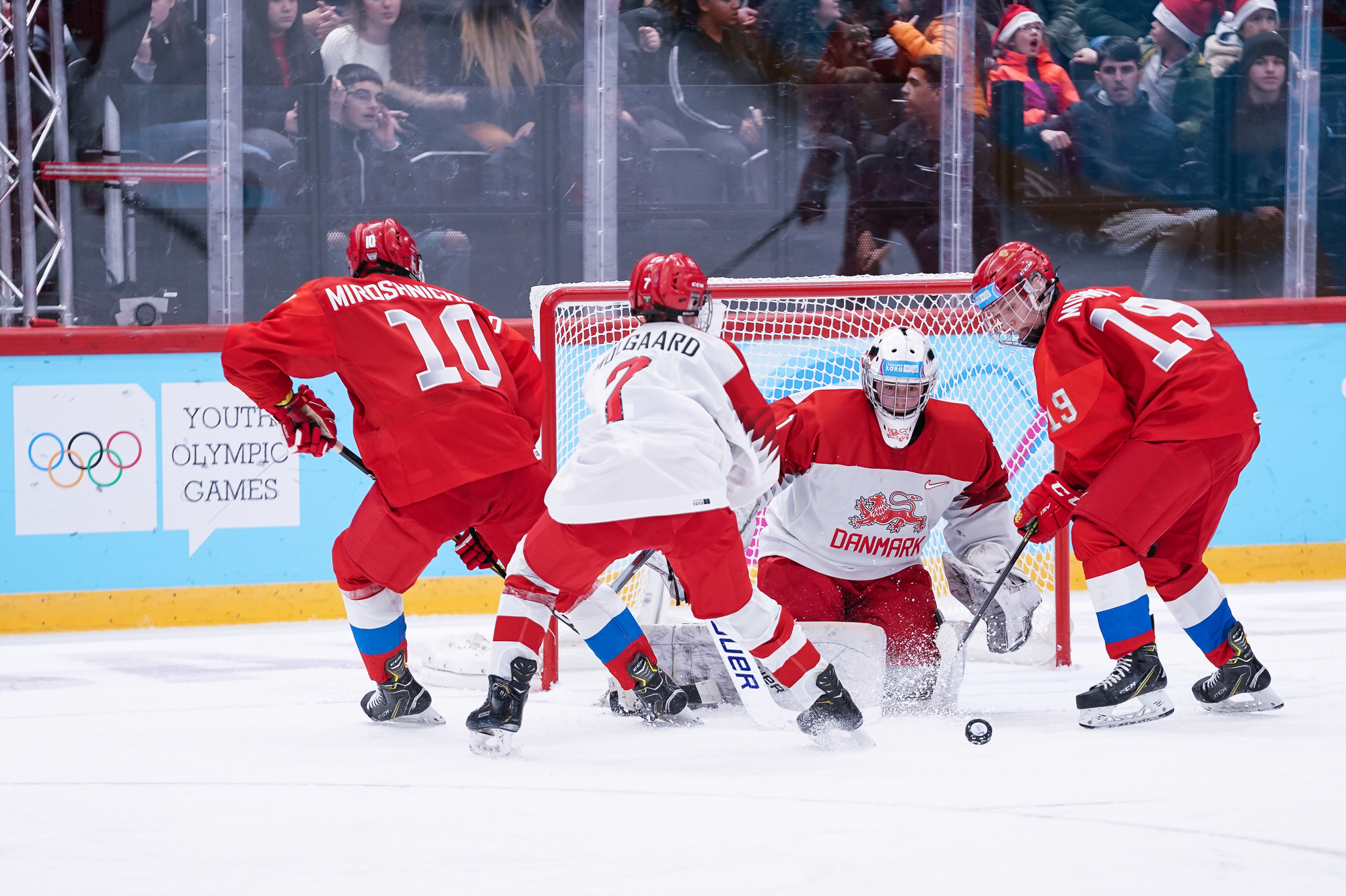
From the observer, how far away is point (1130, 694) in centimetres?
300

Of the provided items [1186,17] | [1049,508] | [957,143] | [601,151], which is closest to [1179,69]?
[1186,17]

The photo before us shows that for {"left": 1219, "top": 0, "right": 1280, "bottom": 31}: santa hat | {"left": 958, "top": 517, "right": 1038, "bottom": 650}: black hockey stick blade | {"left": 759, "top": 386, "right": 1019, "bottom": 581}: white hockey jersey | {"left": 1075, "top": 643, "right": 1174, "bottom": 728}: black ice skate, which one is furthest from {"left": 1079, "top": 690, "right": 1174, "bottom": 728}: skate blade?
{"left": 1219, "top": 0, "right": 1280, "bottom": 31}: santa hat

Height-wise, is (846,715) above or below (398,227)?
below

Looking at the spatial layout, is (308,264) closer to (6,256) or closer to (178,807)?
(6,256)

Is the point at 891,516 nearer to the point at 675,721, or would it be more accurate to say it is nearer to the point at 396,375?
the point at 675,721

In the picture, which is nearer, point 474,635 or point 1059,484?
point 1059,484

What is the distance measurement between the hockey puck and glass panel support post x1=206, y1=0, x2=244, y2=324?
318 centimetres

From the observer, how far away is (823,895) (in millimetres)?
1827

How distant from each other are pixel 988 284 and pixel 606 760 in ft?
4.62

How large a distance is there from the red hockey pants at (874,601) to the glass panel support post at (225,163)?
2497 millimetres

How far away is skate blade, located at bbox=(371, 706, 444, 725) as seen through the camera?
10.5ft

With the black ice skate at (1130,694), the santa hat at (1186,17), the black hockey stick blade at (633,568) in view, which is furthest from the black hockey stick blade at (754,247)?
the black ice skate at (1130,694)

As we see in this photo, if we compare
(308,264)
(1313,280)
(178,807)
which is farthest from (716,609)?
(1313,280)

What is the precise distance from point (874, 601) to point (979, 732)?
A: 634 mm
